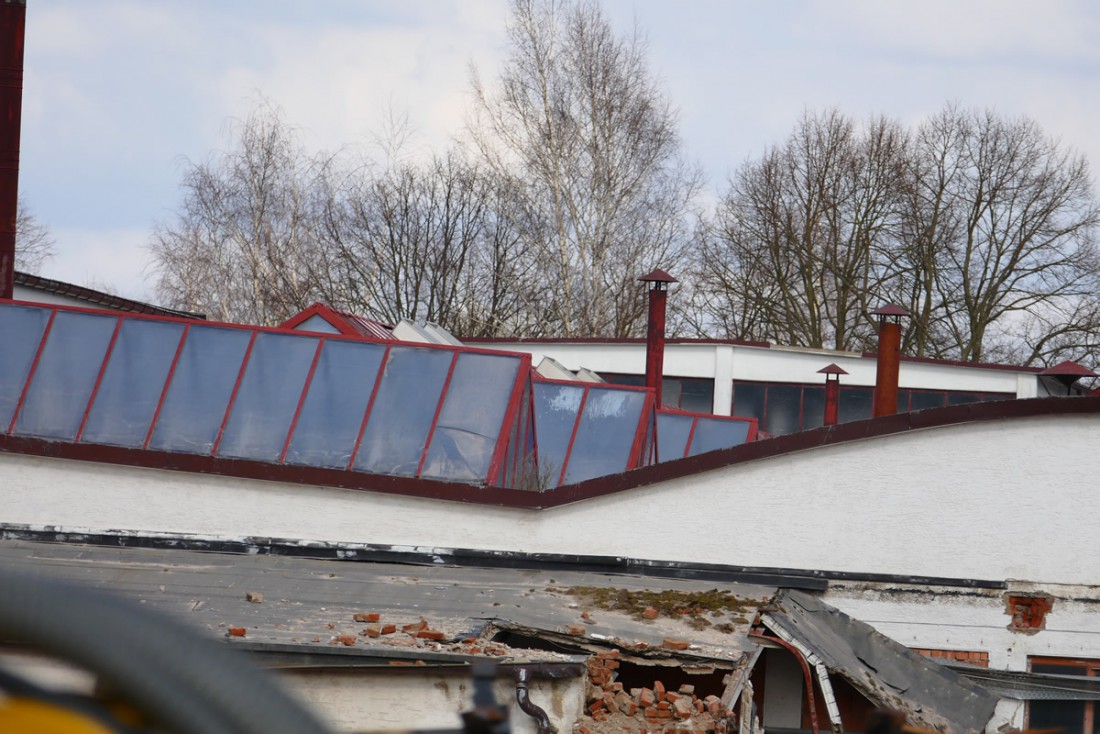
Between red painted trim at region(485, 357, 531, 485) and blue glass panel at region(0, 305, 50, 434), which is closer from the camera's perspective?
red painted trim at region(485, 357, 531, 485)

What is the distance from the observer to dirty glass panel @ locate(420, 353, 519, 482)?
41.4 ft

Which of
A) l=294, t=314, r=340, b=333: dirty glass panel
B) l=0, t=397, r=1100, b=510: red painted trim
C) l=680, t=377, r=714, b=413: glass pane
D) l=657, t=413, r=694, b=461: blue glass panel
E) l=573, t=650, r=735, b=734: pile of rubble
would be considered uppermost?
l=680, t=377, r=714, b=413: glass pane

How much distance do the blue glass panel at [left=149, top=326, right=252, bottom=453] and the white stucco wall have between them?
1.50 feet

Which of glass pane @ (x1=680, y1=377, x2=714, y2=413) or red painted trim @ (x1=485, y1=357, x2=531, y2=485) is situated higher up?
glass pane @ (x1=680, y1=377, x2=714, y2=413)

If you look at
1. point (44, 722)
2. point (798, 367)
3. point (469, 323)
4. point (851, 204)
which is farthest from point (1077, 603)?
point (851, 204)

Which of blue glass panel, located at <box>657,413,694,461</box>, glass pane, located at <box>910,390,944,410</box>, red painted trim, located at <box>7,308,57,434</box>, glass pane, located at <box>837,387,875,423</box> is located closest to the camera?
red painted trim, located at <box>7,308,57,434</box>

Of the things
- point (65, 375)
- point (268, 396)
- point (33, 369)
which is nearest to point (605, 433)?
point (268, 396)

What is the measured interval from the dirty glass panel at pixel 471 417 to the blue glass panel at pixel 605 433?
6.50 feet

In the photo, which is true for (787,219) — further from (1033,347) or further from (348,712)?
(348,712)

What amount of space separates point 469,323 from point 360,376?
78.4ft

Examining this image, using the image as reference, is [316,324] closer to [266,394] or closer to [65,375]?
[266,394]

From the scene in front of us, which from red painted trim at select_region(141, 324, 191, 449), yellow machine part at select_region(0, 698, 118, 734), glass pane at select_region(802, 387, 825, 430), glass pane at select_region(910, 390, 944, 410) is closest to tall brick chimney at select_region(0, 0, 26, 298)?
red painted trim at select_region(141, 324, 191, 449)

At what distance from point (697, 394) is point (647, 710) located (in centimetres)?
2523

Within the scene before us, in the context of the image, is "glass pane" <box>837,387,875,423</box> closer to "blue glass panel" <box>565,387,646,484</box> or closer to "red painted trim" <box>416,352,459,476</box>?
"blue glass panel" <box>565,387,646,484</box>
